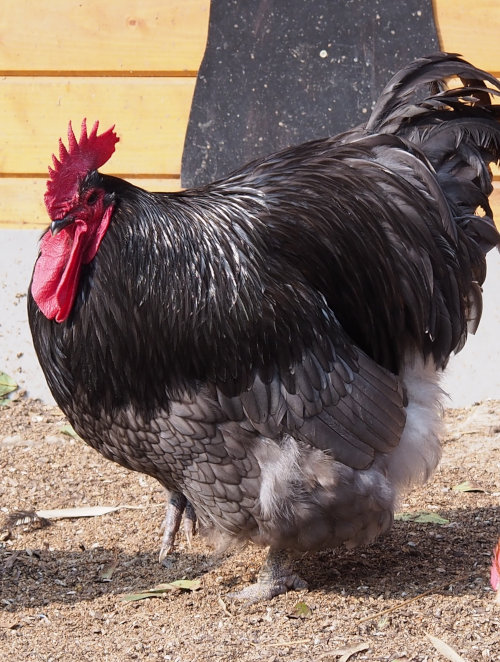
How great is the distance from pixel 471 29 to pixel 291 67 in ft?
3.20

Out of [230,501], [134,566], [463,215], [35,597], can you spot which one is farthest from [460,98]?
[35,597]

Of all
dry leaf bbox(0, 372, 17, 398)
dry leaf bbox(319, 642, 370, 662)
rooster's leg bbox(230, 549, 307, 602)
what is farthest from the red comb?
dry leaf bbox(0, 372, 17, 398)

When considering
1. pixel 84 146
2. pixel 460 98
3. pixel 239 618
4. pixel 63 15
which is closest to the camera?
pixel 84 146

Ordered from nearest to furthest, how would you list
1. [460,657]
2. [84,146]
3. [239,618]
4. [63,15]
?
1. [460,657]
2. [84,146]
3. [239,618]
4. [63,15]

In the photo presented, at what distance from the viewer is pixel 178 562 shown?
3.89 meters

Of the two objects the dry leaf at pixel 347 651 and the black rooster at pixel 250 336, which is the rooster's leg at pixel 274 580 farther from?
the dry leaf at pixel 347 651

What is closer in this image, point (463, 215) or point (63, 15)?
point (463, 215)

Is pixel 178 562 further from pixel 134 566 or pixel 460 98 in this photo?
pixel 460 98

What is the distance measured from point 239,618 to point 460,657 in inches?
32.2

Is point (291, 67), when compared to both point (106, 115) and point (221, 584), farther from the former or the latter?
point (221, 584)

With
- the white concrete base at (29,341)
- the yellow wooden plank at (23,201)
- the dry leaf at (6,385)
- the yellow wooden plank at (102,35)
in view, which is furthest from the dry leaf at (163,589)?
the yellow wooden plank at (102,35)

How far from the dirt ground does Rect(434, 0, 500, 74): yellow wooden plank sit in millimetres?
2086

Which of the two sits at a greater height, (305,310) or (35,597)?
(305,310)

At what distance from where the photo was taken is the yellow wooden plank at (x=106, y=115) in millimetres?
5273
